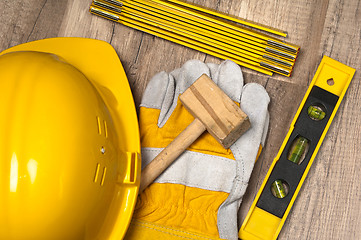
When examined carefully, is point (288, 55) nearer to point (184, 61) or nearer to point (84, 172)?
point (184, 61)

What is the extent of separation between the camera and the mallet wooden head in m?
0.93

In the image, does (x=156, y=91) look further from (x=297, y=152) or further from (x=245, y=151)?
(x=297, y=152)

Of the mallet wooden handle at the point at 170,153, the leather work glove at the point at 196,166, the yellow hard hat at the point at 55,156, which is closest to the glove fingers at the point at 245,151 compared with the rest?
the leather work glove at the point at 196,166

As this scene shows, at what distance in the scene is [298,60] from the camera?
1.08 metres

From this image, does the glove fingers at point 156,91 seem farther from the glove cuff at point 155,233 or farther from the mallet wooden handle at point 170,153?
the glove cuff at point 155,233

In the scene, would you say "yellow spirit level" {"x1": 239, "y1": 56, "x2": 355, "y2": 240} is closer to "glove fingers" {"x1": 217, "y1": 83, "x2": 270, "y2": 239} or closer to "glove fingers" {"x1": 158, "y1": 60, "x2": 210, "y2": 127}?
"glove fingers" {"x1": 217, "y1": 83, "x2": 270, "y2": 239}

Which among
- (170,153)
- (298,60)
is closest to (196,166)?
(170,153)

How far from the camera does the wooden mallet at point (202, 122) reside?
938mm

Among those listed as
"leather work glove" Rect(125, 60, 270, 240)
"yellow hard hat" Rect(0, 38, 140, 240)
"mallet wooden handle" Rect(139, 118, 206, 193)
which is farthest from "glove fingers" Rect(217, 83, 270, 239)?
"yellow hard hat" Rect(0, 38, 140, 240)

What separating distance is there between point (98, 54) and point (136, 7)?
6.8 inches

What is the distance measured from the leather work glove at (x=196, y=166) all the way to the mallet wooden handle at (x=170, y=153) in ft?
0.17

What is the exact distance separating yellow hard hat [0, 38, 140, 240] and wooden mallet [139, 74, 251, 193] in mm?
95

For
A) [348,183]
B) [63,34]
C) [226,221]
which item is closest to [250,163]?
[226,221]

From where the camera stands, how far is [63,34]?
1.13m
